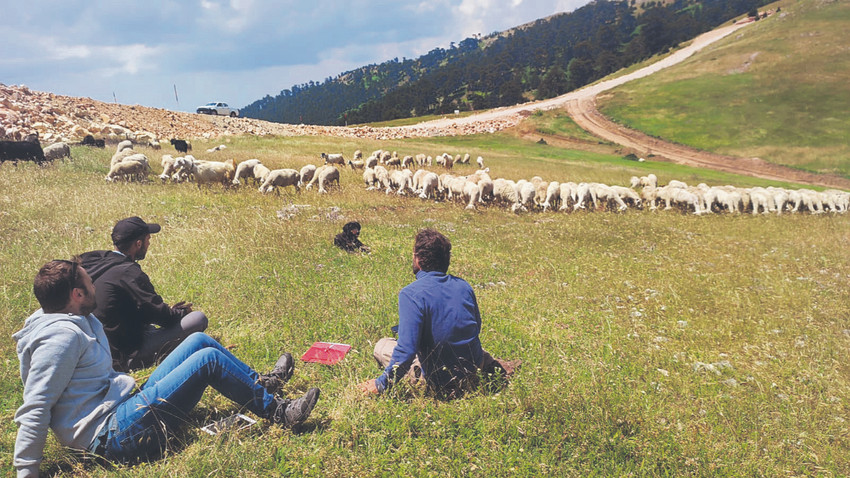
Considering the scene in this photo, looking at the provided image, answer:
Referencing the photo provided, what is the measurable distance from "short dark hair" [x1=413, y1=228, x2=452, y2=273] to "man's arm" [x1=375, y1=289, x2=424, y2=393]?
1.57 feet

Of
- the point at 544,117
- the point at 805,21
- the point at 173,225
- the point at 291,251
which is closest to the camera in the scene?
the point at 291,251

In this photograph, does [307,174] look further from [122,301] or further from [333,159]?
[122,301]

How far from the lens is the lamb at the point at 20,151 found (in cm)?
1842

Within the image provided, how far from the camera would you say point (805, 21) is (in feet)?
236

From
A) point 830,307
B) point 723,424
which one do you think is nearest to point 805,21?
point 830,307

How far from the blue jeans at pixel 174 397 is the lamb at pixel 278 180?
14.5 metres

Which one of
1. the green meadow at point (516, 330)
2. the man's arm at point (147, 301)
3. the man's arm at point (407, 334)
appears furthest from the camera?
the man's arm at point (147, 301)

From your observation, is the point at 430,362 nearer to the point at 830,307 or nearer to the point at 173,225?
the point at 830,307

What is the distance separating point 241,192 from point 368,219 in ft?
20.3

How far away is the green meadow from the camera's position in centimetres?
376

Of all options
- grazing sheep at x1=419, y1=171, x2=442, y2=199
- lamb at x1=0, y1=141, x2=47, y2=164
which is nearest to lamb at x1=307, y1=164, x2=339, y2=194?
grazing sheep at x1=419, y1=171, x2=442, y2=199

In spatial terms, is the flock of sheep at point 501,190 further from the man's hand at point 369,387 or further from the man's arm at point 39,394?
the man's arm at point 39,394

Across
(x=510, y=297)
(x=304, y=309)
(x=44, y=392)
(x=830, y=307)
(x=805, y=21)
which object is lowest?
(x=830, y=307)

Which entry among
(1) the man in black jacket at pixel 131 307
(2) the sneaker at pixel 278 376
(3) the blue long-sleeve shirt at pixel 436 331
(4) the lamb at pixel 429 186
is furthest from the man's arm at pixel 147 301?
(4) the lamb at pixel 429 186
